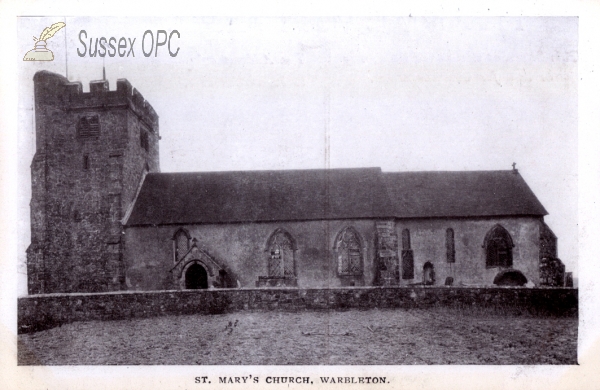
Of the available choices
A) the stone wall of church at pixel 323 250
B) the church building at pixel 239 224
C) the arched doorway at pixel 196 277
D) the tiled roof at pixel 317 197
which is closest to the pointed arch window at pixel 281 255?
the church building at pixel 239 224

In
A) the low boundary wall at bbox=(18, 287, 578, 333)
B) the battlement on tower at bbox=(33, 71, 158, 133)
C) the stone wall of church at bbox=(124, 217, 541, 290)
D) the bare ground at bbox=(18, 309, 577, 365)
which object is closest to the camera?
the bare ground at bbox=(18, 309, 577, 365)

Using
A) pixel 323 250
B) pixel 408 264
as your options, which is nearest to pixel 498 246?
pixel 408 264

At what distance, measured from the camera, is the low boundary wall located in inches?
657

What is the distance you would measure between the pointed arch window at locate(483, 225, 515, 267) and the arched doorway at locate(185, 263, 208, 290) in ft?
43.4

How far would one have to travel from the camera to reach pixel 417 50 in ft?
47.5

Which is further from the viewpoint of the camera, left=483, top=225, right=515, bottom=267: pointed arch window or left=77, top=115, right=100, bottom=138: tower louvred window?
left=483, top=225, right=515, bottom=267: pointed arch window

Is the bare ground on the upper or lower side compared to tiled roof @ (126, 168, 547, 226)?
lower

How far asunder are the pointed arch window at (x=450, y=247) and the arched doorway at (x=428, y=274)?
0.91 metres

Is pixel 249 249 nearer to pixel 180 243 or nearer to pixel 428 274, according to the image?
pixel 180 243

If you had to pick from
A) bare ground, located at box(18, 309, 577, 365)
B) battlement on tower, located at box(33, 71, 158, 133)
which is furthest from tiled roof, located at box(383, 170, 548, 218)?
battlement on tower, located at box(33, 71, 158, 133)

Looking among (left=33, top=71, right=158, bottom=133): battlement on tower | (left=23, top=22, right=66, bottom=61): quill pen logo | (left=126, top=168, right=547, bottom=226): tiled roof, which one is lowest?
(left=126, top=168, right=547, bottom=226): tiled roof

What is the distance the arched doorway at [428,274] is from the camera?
81.4 ft

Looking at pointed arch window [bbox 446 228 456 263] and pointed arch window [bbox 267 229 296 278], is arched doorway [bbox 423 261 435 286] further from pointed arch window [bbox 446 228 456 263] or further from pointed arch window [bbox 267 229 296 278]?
pointed arch window [bbox 267 229 296 278]

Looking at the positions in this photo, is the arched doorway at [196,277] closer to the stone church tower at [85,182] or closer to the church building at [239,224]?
the church building at [239,224]
